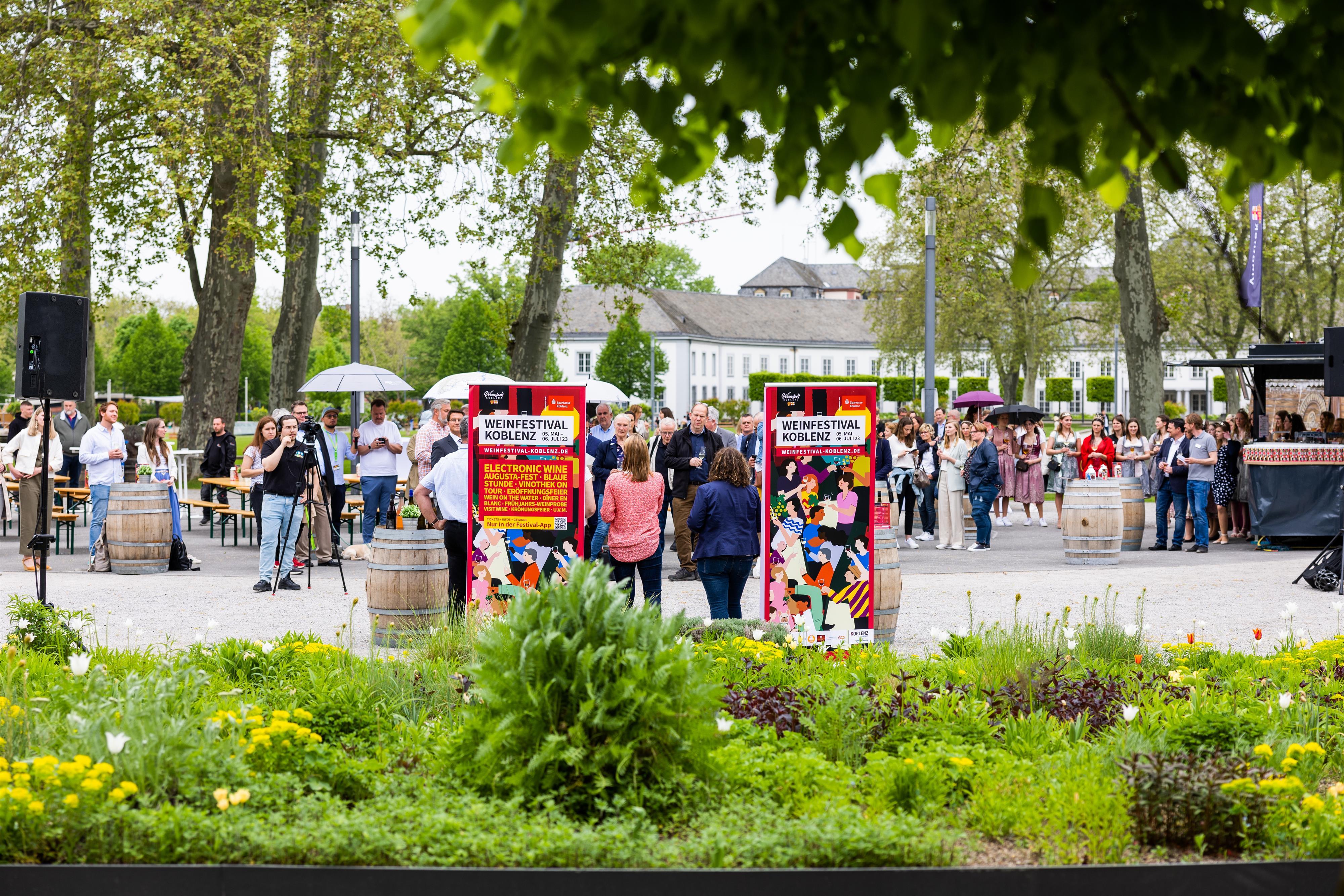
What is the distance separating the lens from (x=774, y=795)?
5105 mm

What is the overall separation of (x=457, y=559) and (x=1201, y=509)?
11071 mm

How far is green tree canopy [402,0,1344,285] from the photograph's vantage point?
2559mm

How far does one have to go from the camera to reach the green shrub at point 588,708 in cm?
485

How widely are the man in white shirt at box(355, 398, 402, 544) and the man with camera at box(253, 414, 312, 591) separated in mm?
2395

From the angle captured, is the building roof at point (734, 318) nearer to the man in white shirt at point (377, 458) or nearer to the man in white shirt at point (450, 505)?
the man in white shirt at point (377, 458)

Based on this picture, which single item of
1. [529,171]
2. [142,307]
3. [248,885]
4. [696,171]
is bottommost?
[248,885]

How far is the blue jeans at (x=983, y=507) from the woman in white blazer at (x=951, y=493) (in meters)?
0.27

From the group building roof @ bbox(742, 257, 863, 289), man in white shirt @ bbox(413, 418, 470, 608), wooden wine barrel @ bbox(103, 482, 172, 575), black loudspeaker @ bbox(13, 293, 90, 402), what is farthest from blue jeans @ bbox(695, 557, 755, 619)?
building roof @ bbox(742, 257, 863, 289)

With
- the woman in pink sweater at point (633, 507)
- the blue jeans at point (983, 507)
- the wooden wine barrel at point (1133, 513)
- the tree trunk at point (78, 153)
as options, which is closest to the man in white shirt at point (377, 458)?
the woman in pink sweater at point (633, 507)

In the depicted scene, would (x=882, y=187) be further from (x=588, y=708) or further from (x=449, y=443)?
(x=449, y=443)

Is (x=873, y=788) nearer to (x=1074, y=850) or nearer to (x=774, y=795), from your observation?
(x=774, y=795)

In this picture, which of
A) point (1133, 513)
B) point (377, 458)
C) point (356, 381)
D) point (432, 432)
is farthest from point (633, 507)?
point (1133, 513)

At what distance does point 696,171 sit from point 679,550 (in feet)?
38.9

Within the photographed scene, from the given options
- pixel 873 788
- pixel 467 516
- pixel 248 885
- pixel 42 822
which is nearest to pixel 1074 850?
pixel 873 788
